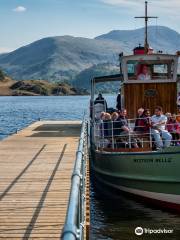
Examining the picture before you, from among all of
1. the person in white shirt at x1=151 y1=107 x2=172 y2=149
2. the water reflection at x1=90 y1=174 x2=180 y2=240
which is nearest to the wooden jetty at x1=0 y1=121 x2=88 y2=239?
the water reflection at x1=90 y1=174 x2=180 y2=240

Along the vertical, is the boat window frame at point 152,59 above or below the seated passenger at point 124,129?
above

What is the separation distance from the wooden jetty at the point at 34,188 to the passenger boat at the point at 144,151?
164cm

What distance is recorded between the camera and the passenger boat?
1582 cm

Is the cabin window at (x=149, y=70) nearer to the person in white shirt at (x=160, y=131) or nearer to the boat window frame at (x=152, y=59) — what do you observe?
the boat window frame at (x=152, y=59)

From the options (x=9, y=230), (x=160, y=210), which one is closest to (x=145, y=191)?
(x=160, y=210)

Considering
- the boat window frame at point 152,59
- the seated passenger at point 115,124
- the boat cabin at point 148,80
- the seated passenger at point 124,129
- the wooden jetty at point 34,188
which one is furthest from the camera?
the boat cabin at point 148,80

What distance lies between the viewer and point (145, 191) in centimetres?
1694

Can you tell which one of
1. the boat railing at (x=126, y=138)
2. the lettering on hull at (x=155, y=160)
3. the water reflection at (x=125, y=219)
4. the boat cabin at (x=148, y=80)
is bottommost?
the water reflection at (x=125, y=219)

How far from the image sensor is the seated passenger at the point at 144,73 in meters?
21.6

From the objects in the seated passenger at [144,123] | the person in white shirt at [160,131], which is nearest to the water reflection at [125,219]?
the person in white shirt at [160,131]

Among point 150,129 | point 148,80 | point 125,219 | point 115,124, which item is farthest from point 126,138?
point 148,80

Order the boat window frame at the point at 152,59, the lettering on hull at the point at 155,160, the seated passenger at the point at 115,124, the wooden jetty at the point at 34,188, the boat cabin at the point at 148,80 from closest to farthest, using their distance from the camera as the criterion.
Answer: the wooden jetty at the point at 34,188
the lettering on hull at the point at 155,160
the seated passenger at the point at 115,124
the boat window frame at the point at 152,59
the boat cabin at the point at 148,80

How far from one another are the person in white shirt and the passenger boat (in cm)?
32

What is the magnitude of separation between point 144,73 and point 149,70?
0.27 meters
